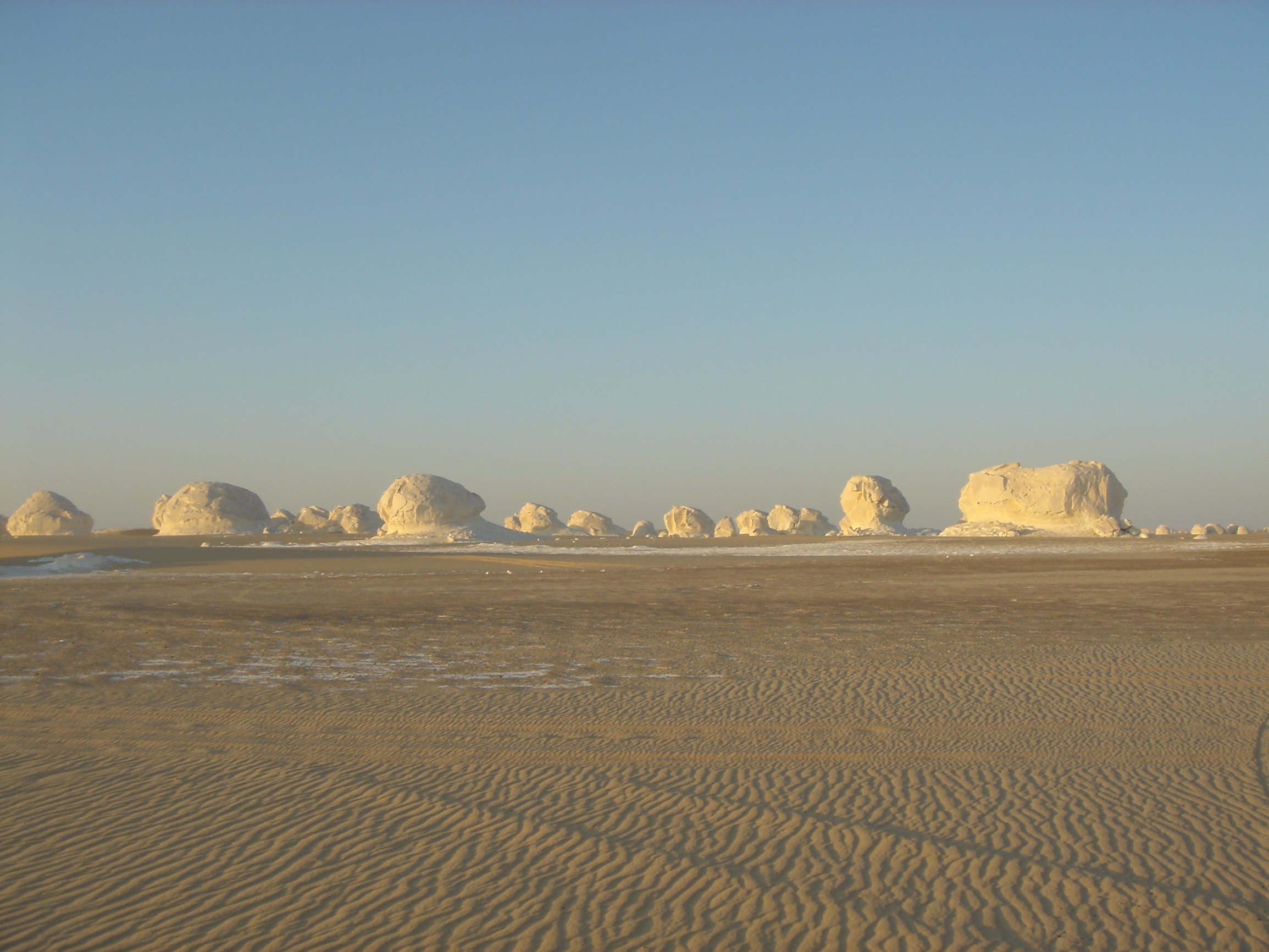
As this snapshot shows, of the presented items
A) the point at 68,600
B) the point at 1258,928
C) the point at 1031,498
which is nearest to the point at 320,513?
the point at 1031,498

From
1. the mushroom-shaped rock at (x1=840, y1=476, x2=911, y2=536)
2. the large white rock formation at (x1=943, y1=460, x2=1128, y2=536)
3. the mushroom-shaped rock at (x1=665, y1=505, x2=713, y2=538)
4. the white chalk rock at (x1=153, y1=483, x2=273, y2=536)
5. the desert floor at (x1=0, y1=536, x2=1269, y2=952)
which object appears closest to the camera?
the desert floor at (x1=0, y1=536, x2=1269, y2=952)

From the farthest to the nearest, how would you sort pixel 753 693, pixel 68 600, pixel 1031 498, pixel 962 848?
pixel 1031 498
pixel 68 600
pixel 753 693
pixel 962 848

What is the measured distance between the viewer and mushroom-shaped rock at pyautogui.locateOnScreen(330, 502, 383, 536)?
249 ft

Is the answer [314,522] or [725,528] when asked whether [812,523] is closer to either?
[725,528]

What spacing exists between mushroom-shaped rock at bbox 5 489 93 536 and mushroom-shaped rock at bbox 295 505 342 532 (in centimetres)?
1645

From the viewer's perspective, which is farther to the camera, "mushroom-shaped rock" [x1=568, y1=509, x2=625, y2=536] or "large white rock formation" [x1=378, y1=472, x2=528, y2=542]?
"mushroom-shaped rock" [x1=568, y1=509, x2=625, y2=536]

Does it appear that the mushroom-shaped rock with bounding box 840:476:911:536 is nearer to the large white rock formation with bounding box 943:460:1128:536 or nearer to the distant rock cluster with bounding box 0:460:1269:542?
the distant rock cluster with bounding box 0:460:1269:542

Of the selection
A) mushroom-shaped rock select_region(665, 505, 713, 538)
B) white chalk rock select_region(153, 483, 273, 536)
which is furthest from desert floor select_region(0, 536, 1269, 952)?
mushroom-shaped rock select_region(665, 505, 713, 538)

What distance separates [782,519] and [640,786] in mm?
78087

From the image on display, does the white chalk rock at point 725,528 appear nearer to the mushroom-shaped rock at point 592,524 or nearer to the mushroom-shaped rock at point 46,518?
the mushroom-shaped rock at point 592,524

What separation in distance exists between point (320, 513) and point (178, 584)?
58.7 metres

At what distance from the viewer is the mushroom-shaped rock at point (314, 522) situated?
3068 inches

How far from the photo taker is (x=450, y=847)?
5000 millimetres

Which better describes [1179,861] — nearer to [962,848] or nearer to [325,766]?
[962,848]
